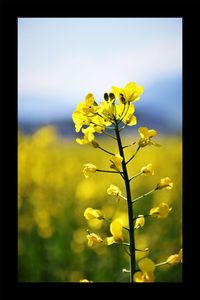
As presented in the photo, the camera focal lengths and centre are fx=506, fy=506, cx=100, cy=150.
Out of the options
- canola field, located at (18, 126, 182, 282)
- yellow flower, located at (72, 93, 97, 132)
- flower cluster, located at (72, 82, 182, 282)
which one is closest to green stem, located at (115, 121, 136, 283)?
flower cluster, located at (72, 82, 182, 282)

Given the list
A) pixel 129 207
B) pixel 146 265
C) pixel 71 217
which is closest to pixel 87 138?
pixel 129 207

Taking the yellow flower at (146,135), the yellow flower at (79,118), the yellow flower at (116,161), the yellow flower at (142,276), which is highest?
the yellow flower at (79,118)

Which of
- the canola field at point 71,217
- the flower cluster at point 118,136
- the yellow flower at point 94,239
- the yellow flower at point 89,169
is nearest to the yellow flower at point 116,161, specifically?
the flower cluster at point 118,136

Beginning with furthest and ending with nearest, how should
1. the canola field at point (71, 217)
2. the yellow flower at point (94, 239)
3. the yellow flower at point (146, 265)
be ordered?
the canola field at point (71, 217) < the yellow flower at point (94, 239) < the yellow flower at point (146, 265)

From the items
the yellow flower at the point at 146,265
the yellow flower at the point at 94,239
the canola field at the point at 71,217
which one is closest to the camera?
the yellow flower at the point at 146,265

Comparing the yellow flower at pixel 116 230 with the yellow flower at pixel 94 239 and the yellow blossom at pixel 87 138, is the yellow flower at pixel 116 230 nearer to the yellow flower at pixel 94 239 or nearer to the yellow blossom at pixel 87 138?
the yellow flower at pixel 94 239

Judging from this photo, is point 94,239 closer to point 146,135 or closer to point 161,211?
point 161,211
